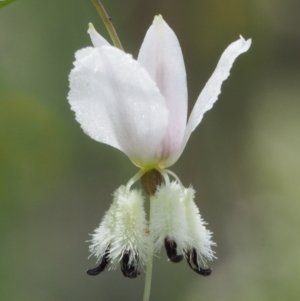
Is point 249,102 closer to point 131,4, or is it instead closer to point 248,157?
point 248,157

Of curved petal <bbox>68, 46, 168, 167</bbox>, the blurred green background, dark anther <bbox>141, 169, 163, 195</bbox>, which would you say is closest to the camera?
curved petal <bbox>68, 46, 168, 167</bbox>

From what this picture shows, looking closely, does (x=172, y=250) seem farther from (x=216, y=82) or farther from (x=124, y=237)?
(x=216, y=82)

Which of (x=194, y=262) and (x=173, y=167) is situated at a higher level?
(x=173, y=167)

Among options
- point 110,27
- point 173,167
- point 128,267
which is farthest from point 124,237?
point 173,167

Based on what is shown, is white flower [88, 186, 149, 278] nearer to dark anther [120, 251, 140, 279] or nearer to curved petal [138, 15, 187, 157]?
dark anther [120, 251, 140, 279]

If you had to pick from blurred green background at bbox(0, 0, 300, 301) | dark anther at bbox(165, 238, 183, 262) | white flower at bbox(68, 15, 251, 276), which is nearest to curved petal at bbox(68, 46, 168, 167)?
white flower at bbox(68, 15, 251, 276)

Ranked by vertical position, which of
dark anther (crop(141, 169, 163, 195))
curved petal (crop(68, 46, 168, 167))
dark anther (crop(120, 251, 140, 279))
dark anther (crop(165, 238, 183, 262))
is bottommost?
dark anther (crop(120, 251, 140, 279))

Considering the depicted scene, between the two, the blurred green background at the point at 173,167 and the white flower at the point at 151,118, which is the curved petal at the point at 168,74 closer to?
the white flower at the point at 151,118

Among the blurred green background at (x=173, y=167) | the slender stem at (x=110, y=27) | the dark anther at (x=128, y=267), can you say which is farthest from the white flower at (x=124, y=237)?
the blurred green background at (x=173, y=167)

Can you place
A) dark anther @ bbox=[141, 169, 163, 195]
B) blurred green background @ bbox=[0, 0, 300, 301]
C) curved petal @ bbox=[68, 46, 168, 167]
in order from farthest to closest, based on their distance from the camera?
blurred green background @ bbox=[0, 0, 300, 301] → dark anther @ bbox=[141, 169, 163, 195] → curved petal @ bbox=[68, 46, 168, 167]
